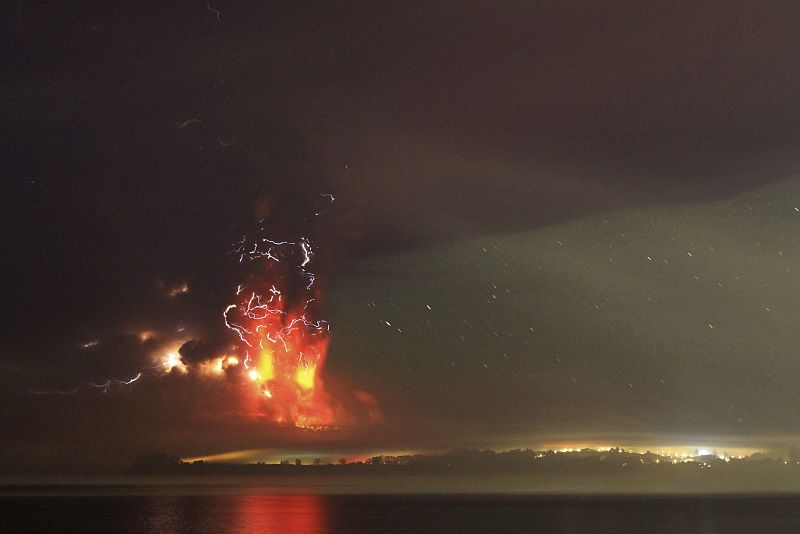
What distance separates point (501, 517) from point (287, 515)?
3521 cm

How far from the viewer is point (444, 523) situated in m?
120

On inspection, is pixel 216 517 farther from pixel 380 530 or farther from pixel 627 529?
pixel 627 529

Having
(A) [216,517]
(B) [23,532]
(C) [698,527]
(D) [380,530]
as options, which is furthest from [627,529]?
(B) [23,532]

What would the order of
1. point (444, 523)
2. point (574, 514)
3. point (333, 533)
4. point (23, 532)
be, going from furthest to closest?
1. point (574, 514)
2. point (444, 523)
3. point (23, 532)
4. point (333, 533)

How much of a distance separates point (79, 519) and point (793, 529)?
106790 mm

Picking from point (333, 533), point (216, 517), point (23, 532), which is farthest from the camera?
point (216, 517)

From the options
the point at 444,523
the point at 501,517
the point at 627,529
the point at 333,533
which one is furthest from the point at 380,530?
the point at 501,517

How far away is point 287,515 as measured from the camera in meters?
139

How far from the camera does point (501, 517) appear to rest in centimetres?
13912

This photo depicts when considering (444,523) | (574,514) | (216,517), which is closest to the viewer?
(444,523)

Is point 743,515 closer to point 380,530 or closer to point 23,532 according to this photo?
point 380,530

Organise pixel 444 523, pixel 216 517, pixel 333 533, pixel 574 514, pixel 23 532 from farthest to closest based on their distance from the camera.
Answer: pixel 574 514, pixel 216 517, pixel 444 523, pixel 23 532, pixel 333 533

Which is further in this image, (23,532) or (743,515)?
(743,515)

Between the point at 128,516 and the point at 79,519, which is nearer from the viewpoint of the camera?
the point at 79,519
